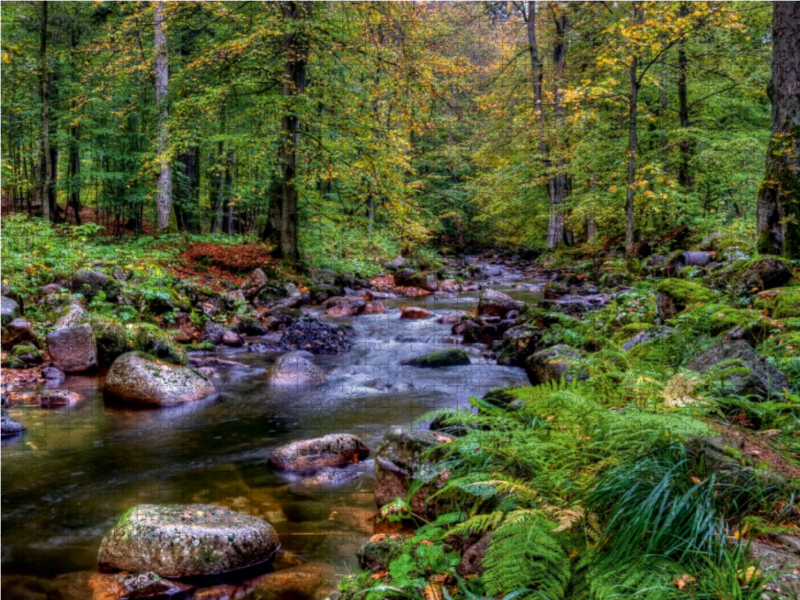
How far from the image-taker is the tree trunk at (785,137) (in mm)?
6645

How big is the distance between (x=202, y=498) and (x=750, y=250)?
26.1ft

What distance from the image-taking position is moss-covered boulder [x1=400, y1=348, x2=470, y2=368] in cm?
867

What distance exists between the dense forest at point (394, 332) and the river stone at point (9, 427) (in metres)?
0.04

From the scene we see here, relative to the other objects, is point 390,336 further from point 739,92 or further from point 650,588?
point 739,92

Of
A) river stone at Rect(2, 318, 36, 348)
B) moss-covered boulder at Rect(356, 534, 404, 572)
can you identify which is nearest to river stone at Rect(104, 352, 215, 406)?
river stone at Rect(2, 318, 36, 348)

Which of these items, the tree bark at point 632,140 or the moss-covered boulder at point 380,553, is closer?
the moss-covered boulder at point 380,553

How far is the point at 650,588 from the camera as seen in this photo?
176cm

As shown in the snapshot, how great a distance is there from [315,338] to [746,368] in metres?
7.32

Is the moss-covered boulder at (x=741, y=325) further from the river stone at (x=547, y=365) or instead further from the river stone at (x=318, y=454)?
the river stone at (x=318, y=454)

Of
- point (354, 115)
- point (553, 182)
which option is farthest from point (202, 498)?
point (553, 182)

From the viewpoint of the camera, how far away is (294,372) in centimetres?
787

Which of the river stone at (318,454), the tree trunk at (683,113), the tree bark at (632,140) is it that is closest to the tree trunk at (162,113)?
the river stone at (318,454)

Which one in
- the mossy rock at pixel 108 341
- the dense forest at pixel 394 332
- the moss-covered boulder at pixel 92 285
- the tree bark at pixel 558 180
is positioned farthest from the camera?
the tree bark at pixel 558 180

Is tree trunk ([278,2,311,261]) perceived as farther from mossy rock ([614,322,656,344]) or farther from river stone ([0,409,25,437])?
mossy rock ([614,322,656,344])
